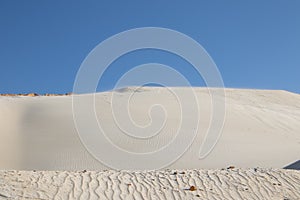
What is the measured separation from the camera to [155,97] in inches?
1016

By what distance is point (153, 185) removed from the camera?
30.9ft

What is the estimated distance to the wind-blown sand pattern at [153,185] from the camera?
28.8 feet

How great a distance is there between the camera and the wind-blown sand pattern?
8.78 m

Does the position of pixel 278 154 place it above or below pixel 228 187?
above

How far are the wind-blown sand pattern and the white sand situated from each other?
10.4 ft

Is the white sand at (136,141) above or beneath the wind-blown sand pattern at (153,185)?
above

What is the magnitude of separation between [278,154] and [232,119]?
6193 mm

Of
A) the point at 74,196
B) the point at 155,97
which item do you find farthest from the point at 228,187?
the point at 155,97

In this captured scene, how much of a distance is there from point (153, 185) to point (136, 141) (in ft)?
22.1

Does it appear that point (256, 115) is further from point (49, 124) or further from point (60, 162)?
point (60, 162)

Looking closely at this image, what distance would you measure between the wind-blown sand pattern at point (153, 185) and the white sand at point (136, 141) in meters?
3.17

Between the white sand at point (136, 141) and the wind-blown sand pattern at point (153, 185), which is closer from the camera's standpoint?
the wind-blown sand pattern at point (153, 185)

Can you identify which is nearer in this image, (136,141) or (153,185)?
(153,185)

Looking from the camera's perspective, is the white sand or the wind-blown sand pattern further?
the white sand
